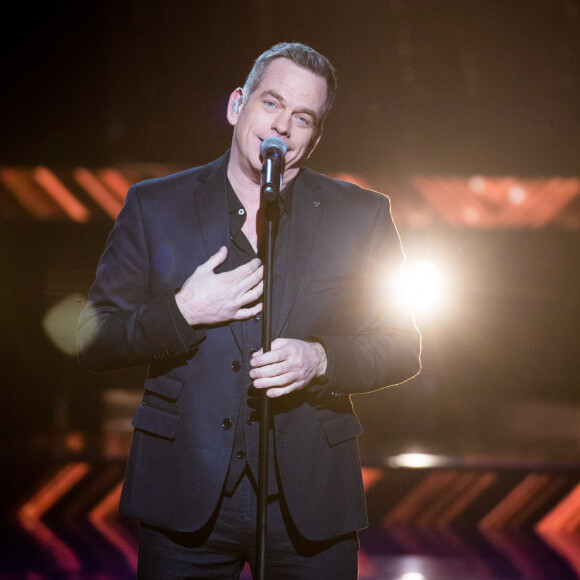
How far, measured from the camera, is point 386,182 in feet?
15.1

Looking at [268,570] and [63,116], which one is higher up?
[63,116]

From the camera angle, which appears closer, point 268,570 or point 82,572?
point 268,570

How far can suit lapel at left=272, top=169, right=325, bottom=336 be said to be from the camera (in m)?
1.48

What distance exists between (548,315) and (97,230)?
343cm

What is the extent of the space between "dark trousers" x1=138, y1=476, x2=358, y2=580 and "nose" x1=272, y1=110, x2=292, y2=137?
2.63 feet

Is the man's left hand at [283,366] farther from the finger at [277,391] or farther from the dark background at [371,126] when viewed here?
the dark background at [371,126]

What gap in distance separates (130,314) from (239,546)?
56 cm

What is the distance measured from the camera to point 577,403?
500cm

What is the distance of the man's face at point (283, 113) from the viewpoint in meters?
1.57

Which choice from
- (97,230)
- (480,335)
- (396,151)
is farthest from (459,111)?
(97,230)

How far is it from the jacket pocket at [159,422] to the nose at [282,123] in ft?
2.29

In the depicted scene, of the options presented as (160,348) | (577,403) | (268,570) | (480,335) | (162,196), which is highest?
(480,335)

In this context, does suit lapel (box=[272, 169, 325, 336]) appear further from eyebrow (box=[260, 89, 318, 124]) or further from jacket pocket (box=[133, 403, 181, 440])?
jacket pocket (box=[133, 403, 181, 440])

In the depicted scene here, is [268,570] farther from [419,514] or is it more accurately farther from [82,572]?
[419,514]
